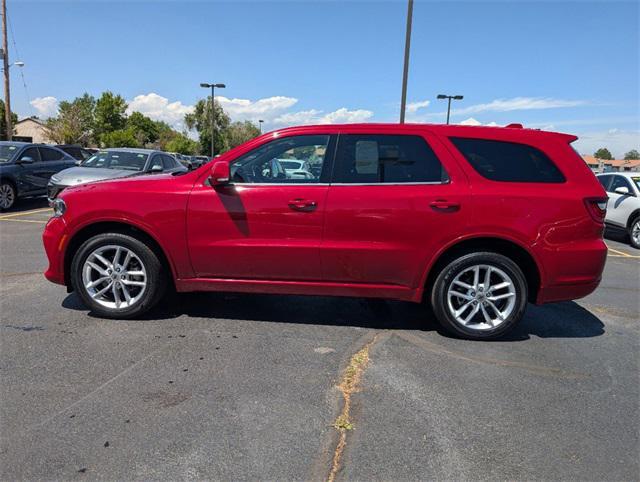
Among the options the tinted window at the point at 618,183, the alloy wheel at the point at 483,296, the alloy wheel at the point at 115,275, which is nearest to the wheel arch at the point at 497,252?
the alloy wheel at the point at 483,296

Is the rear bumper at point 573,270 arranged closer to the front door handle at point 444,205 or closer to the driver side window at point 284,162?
the front door handle at point 444,205

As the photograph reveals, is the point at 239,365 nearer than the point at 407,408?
No

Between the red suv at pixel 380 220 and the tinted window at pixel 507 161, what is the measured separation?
0.01 metres

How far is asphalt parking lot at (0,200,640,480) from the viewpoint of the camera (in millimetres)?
2424

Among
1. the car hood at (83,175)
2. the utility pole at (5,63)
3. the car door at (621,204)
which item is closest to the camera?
the car hood at (83,175)

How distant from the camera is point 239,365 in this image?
348 centimetres

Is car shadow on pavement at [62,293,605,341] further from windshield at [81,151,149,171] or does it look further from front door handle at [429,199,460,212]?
windshield at [81,151,149,171]

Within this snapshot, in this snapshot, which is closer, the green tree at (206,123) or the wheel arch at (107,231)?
the wheel arch at (107,231)

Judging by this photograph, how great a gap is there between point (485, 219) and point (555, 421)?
64.9 inches

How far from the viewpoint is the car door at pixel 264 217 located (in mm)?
4004

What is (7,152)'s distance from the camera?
1180 cm

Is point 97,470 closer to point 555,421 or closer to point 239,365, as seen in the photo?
point 239,365

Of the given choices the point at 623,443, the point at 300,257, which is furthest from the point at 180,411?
the point at 623,443

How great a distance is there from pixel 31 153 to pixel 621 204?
14.3 meters
